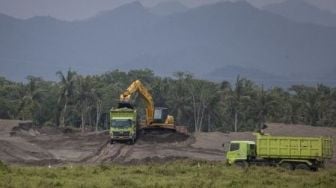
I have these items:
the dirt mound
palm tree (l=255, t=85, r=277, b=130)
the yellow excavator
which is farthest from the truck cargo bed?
palm tree (l=255, t=85, r=277, b=130)

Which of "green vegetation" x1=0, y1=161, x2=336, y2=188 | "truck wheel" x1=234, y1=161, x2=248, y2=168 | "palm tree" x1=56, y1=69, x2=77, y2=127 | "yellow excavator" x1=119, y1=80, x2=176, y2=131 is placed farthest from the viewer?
"palm tree" x1=56, y1=69, x2=77, y2=127

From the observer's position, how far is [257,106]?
108938mm

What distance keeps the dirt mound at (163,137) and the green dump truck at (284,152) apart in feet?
81.9

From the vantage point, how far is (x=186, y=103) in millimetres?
117625

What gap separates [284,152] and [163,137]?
2795 centimetres

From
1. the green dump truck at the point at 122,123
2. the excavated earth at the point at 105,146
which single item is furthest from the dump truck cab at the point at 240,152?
the green dump truck at the point at 122,123

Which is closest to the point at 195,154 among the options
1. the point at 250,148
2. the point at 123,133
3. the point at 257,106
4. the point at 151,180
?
the point at 123,133

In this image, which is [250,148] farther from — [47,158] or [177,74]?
[177,74]

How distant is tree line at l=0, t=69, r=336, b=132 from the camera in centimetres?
10806

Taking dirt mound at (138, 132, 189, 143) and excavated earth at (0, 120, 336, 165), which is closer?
excavated earth at (0, 120, 336, 165)

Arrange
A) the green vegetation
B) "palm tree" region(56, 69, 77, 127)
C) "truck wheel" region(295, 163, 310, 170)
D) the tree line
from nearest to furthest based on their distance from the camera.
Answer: the green vegetation, "truck wheel" region(295, 163, 310, 170), "palm tree" region(56, 69, 77, 127), the tree line

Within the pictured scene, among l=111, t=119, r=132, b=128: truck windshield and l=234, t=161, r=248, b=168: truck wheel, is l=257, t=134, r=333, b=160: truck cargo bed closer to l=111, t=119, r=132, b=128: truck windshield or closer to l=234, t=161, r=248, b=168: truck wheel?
l=234, t=161, r=248, b=168: truck wheel

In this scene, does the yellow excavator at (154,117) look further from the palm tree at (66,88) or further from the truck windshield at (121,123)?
the palm tree at (66,88)

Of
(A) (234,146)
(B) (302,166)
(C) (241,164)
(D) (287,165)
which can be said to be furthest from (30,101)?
(B) (302,166)
